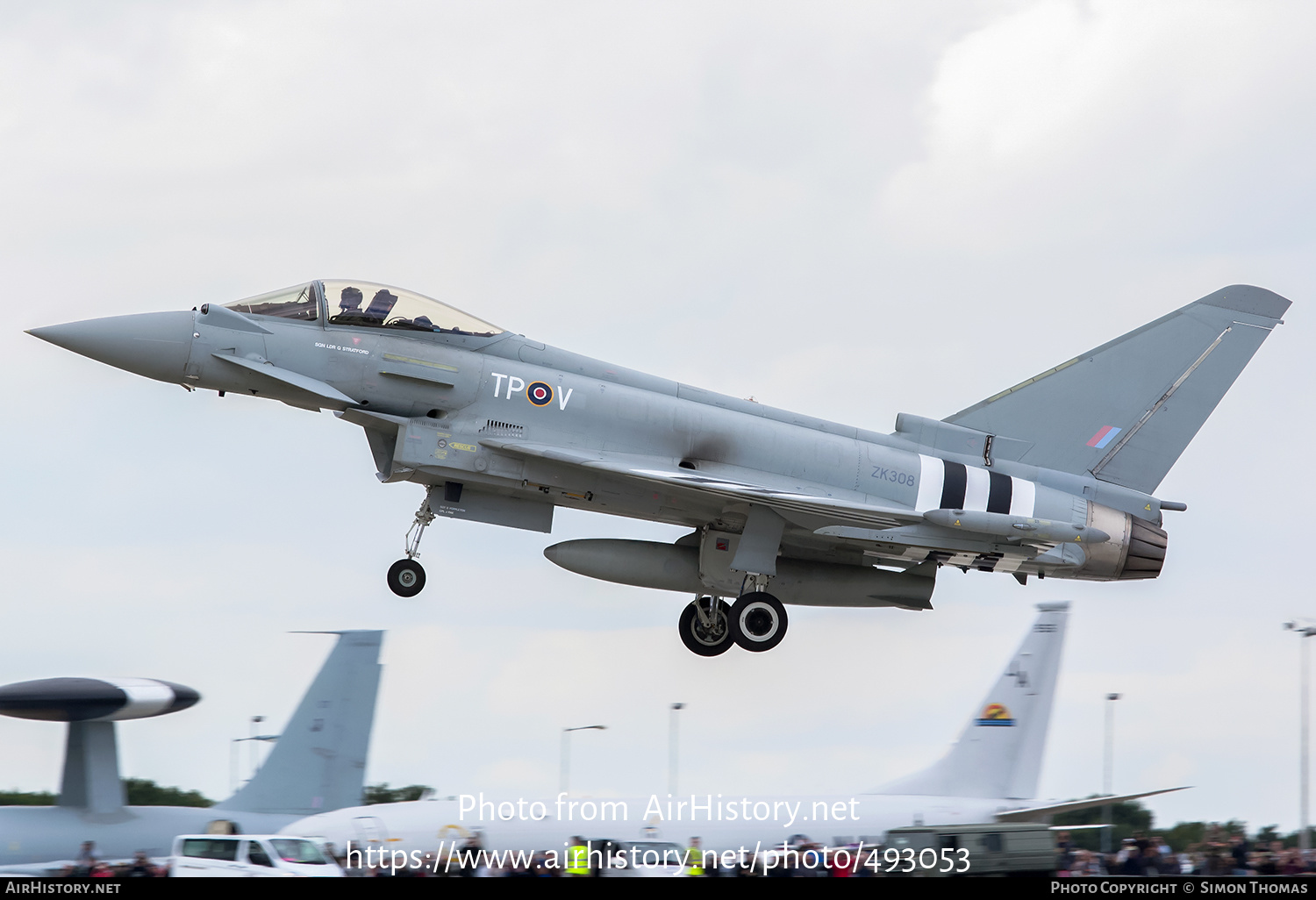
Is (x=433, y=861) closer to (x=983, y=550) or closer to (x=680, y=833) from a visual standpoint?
(x=680, y=833)

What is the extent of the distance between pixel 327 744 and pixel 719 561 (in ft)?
18.9

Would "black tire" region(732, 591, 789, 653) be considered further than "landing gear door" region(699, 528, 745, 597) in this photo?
No

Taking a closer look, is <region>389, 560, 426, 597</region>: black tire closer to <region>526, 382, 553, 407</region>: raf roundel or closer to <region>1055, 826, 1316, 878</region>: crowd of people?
<region>526, 382, 553, 407</region>: raf roundel

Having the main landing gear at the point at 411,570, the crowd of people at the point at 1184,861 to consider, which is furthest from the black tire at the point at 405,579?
the crowd of people at the point at 1184,861

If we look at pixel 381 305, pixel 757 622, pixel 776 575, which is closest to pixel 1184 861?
pixel 757 622

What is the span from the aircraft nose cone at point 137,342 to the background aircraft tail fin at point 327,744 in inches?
170

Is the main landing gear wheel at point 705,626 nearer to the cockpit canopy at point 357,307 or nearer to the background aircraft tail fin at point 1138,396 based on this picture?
the background aircraft tail fin at point 1138,396

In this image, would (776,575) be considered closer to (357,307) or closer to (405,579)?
(405,579)

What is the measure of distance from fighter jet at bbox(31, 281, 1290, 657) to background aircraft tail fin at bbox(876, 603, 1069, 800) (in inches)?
68.9

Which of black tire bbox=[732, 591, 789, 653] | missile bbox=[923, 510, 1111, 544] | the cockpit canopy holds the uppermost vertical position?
the cockpit canopy

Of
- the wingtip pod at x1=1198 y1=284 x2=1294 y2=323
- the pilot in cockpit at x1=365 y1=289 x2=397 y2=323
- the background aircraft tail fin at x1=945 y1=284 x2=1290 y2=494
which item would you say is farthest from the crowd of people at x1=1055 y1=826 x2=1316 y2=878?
the pilot in cockpit at x1=365 y1=289 x2=397 y2=323

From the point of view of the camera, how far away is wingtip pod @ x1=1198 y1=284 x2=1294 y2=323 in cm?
2031

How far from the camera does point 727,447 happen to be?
60.3 feet

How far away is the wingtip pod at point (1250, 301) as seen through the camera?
66.6 ft
